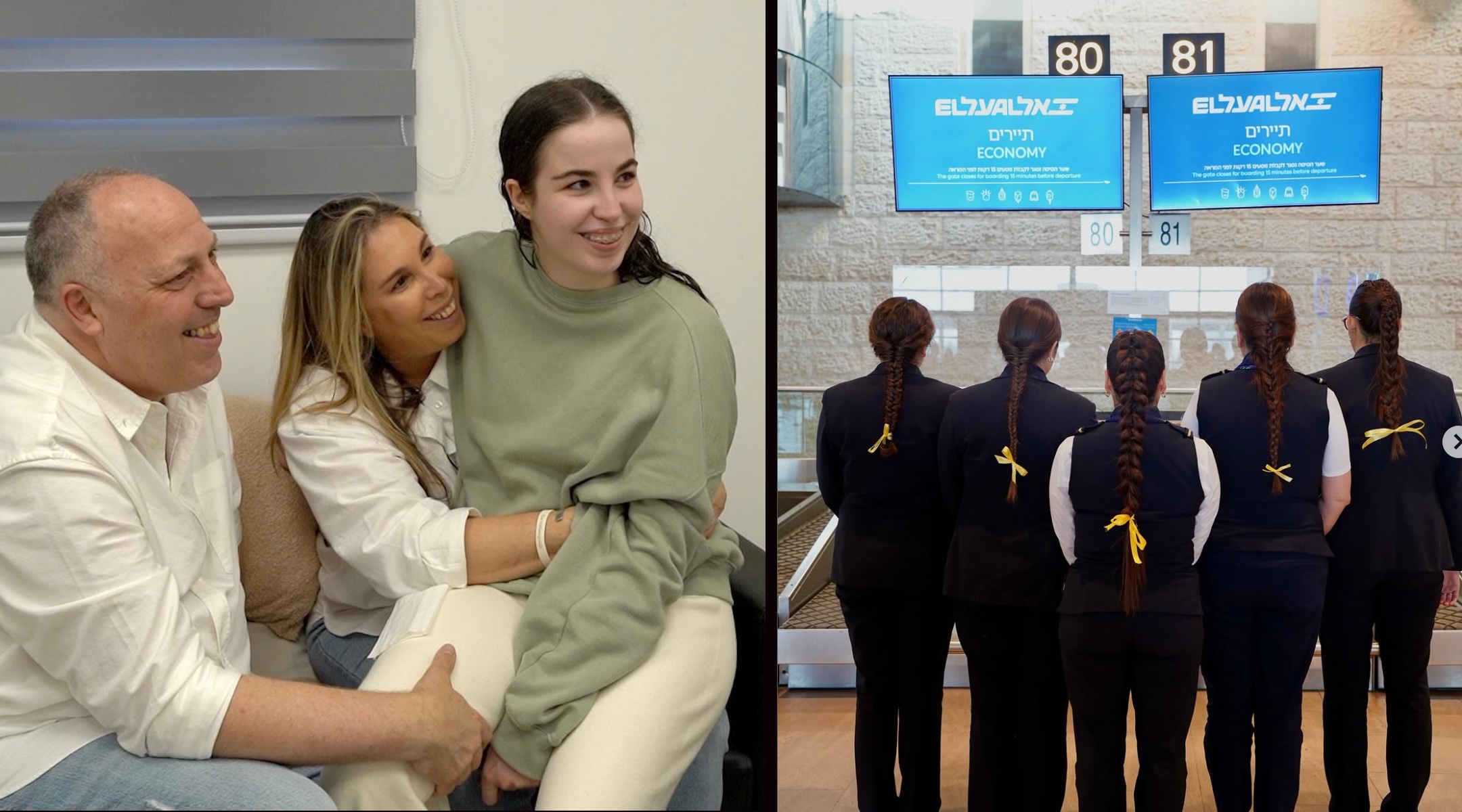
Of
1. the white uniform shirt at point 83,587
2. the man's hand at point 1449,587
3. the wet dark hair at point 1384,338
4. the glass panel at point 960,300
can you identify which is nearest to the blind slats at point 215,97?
the white uniform shirt at point 83,587

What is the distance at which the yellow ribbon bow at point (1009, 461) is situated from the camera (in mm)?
2500

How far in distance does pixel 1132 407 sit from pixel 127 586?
180 centimetres

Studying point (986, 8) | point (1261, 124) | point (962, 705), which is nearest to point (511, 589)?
point (962, 705)

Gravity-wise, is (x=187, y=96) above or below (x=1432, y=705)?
above

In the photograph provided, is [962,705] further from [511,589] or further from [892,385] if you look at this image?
[511,589]

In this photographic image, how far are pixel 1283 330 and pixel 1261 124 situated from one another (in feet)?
1.33

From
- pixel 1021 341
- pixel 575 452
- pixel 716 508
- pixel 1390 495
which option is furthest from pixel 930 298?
pixel 1390 495

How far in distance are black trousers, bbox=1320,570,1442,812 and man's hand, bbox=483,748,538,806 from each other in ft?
5.14

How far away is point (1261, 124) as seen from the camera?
2.41 meters

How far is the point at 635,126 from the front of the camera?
260 cm

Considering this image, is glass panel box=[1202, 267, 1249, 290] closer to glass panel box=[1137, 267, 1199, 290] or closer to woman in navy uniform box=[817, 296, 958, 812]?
glass panel box=[1137, 267, 1199, 290]

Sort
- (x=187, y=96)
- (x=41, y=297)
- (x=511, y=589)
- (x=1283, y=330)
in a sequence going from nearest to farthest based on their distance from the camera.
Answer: (x=41, y=297), (x=511, y=589), (x=1283, y=330), (x=187, y=96)

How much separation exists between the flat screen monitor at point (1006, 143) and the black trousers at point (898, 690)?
84 cm

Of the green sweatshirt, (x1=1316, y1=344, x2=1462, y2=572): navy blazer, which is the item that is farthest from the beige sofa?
(x1=1316, y1=344, x2=1462, y2=572): navy blazer
